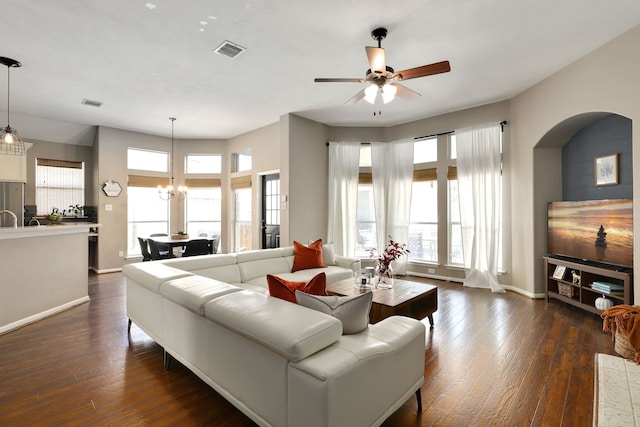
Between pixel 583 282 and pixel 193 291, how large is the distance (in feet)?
15.0

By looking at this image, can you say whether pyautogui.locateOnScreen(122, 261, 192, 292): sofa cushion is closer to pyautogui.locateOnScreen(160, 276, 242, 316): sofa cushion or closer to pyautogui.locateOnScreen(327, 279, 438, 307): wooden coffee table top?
pyautogui.locateOnScreen(160, 276, 242, 316): sofa cushion

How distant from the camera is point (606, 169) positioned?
13.3 ft

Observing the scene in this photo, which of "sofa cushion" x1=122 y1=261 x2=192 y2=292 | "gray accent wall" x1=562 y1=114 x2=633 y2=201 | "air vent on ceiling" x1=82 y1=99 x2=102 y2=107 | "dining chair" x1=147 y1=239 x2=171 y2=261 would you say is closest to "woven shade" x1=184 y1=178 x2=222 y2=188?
"dining chair" x1=147 y1=239 x2=171 y2=261

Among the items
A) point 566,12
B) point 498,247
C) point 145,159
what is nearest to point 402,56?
point 566,12

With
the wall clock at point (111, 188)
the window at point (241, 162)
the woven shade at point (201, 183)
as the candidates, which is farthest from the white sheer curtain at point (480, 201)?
the wall clock at point (111, 188)

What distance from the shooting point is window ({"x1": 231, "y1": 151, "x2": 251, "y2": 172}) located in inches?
286

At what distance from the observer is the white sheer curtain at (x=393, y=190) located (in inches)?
247

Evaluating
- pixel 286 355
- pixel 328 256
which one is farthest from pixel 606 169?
pixel 286 355

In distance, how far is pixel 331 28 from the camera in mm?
3146

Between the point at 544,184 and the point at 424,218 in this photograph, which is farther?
the point at 424,218

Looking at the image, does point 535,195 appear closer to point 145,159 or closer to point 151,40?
point 151,40

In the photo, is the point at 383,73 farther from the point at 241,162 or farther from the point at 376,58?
the point at 241,162

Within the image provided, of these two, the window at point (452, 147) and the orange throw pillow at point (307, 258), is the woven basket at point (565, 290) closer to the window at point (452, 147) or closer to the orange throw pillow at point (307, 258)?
the window at point (452, 147)

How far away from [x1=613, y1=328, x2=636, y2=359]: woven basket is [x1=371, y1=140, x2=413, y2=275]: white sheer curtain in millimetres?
3690
